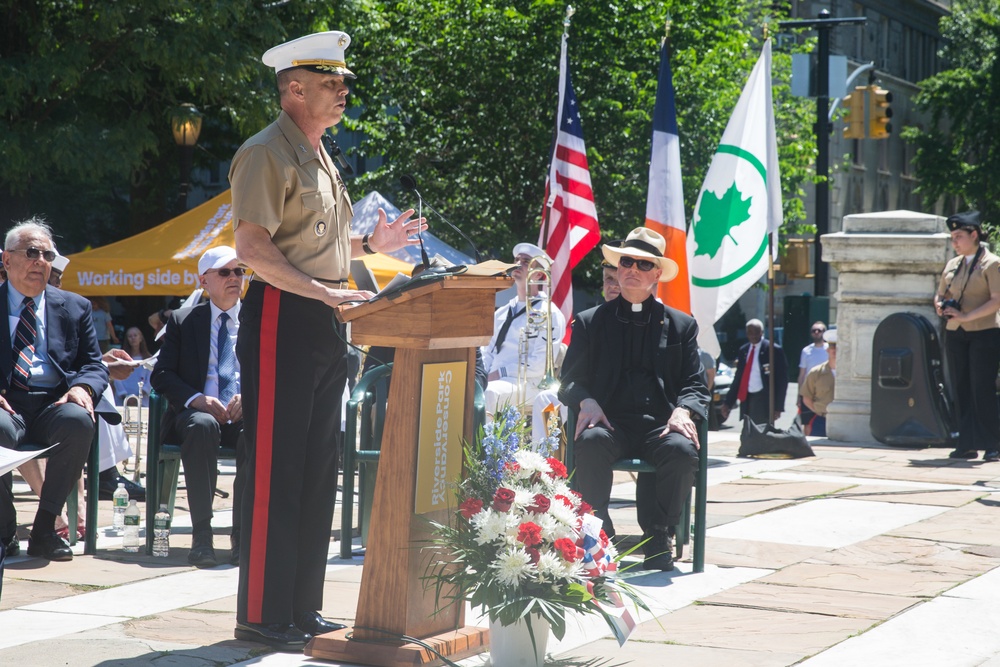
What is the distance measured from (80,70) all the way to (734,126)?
11.3 m

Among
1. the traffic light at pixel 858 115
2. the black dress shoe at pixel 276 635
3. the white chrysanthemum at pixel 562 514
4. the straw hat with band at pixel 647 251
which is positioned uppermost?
the traffic light at pixel 858 115

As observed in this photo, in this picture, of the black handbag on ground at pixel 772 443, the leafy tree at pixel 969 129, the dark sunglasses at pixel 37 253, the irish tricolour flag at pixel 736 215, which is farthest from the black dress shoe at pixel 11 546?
the leafy tree at pixel 969 129

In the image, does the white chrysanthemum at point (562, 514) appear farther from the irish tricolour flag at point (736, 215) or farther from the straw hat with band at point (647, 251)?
the irish tricolour flag at point (736, 215)

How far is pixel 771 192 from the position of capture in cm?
1140

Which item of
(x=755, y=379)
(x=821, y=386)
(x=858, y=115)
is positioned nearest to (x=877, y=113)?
(x=858, y=115)

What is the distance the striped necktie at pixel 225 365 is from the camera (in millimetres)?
7117

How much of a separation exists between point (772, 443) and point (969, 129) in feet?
132

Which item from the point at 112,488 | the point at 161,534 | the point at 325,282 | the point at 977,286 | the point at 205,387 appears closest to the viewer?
the point at 325,282

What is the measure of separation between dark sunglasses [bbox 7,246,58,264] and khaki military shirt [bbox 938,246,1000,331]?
7354mm

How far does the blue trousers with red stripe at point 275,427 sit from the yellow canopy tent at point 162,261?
11087 millimetres

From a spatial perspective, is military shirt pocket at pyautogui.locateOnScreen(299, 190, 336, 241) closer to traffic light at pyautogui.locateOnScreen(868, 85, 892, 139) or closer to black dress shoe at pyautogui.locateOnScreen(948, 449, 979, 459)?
black dress shoe at pyautogui.locateOnScreen(948, 449, 979, 459)

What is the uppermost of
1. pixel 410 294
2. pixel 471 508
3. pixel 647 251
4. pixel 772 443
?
pixel 647 251

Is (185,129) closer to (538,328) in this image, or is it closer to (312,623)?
(538,328)

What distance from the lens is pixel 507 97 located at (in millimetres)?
24453
